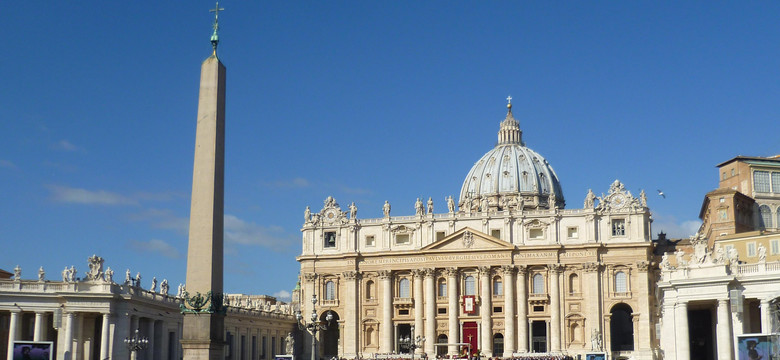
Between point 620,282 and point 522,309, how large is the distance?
9.08 metres

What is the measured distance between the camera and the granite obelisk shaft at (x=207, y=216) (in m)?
32.1

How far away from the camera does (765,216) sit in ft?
254

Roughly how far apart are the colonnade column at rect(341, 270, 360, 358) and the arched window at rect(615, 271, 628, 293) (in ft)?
79.5

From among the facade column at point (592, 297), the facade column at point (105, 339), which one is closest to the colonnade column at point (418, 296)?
the facade column at point (592, 297)

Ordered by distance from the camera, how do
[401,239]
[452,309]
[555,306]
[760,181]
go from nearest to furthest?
[760,181] → [555,306] → [452,309] → [401,239]

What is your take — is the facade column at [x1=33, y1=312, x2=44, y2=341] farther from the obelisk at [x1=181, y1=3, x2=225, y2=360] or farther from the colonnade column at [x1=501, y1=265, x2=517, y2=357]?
the colonnade column at [x1=501, y1=265, x2=517, y2=357]

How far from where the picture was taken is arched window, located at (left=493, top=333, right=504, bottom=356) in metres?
92.1

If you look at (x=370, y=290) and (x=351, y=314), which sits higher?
(x=370, y=290)

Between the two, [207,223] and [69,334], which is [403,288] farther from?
[207,223]

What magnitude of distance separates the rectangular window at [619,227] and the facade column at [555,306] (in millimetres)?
5826

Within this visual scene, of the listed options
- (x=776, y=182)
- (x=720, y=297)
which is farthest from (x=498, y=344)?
(x=720, y=297)

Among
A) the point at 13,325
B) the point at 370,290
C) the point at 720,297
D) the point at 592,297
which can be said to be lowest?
the point at 13,325

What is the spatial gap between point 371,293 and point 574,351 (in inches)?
792

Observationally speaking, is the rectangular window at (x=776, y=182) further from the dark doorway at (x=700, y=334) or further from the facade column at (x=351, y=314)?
the facade column at (x=351, y=314)
